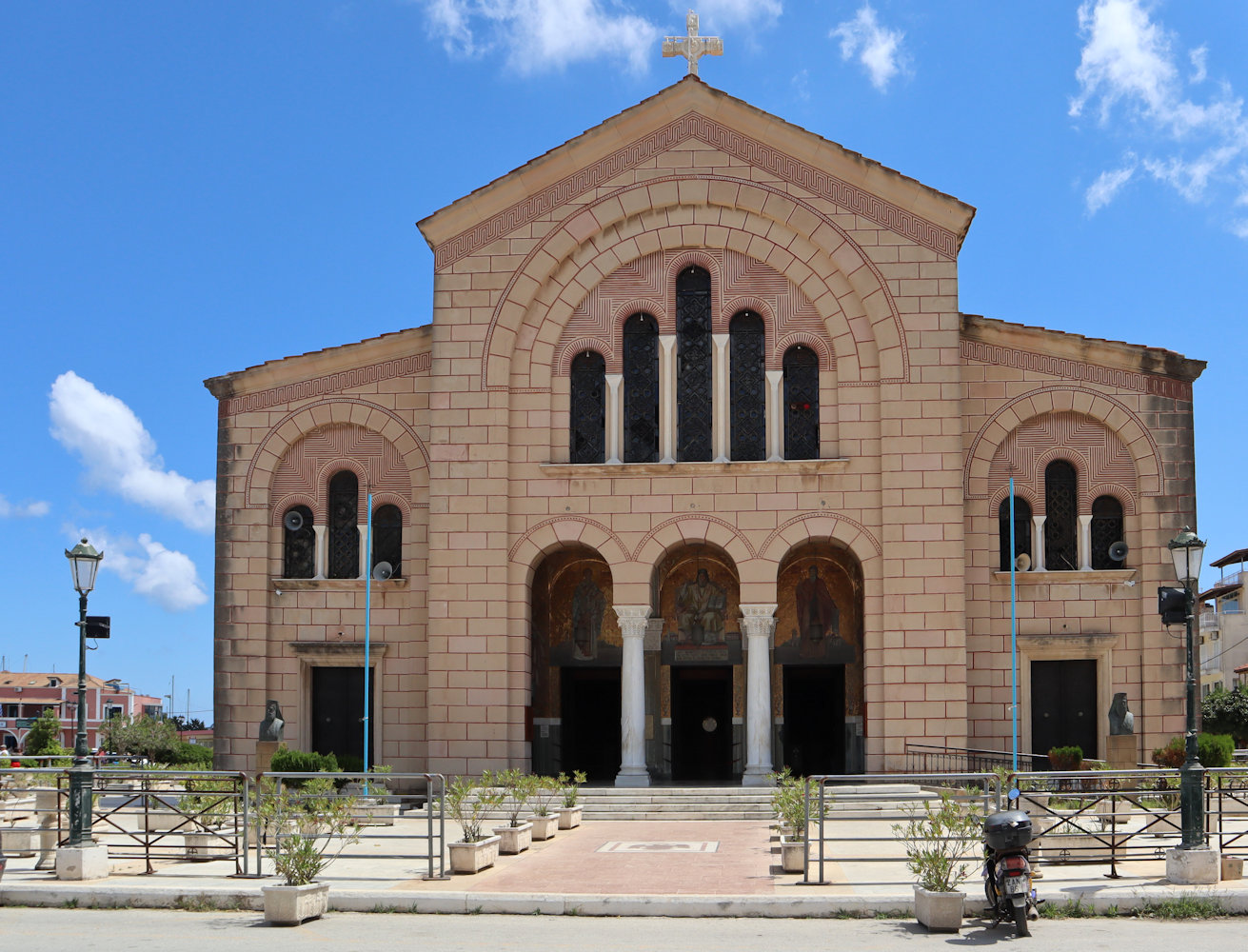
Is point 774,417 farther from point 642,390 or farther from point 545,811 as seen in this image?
point 545,811

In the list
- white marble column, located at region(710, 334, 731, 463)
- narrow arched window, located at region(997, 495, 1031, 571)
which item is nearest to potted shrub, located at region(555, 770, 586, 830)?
white marble column, located at region(710, 334, 731, 463)

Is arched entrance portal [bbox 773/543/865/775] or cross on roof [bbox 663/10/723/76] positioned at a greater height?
cross on roof [bbox 663/10/723/76]

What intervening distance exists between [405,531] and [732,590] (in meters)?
7.11

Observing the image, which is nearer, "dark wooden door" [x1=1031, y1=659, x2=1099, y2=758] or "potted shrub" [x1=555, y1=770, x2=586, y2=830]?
"potted shrub" [x1=555, y1=770, x2=586, y2=830]

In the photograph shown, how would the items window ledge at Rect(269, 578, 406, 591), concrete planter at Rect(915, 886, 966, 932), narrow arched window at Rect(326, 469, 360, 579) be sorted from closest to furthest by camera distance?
concrete planter at Rect(915, 886, 966, 932) < window ledge at Rect(269, 578, 406, 591) < narrow arched window at Rect(326, 469, 360, 579)

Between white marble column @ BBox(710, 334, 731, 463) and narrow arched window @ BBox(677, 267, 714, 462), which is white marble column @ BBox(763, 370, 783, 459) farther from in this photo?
narrow arched window @ BBox(677, 267, 714, 462)

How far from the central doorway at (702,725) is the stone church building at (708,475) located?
1.73 ft

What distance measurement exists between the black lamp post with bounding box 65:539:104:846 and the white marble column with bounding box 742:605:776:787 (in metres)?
13.0

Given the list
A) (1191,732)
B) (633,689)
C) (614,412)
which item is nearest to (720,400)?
(614,412)

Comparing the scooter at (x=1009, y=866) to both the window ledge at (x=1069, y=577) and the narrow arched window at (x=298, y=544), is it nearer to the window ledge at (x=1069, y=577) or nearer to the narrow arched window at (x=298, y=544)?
the window ledge at (x=1069, y=577)

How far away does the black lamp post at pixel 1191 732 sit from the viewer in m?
16.0

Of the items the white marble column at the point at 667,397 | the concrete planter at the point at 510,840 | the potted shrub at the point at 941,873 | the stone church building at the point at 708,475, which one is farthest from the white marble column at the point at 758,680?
the potted shrub at the point at 941,873

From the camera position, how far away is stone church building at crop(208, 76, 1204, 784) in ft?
92.0

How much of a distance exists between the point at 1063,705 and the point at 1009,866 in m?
16.2
